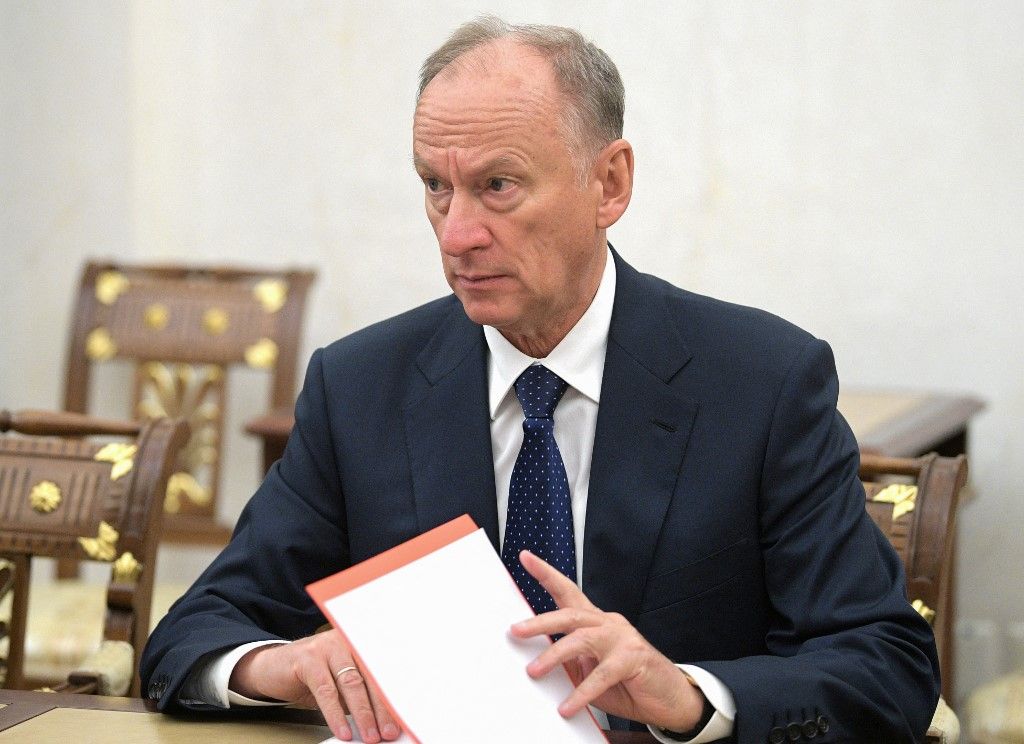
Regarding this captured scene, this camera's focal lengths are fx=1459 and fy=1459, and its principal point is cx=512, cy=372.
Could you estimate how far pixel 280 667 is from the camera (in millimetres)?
A: 1860

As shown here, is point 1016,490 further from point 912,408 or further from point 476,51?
point 476,51

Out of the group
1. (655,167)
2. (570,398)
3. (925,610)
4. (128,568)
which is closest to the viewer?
(570,398)

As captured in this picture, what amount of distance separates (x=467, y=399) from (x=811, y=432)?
0.51 m

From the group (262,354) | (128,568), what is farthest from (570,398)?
(262,354)

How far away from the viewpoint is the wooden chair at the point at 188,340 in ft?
14.6

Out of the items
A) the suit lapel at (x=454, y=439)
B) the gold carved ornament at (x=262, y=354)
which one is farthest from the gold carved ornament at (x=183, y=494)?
the suit lapel at (x=454, y=439)

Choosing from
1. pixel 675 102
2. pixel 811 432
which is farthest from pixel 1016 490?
pixel 811 432

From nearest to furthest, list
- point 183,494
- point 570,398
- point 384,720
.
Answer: point 384,720 → point 570,398 → point 183,494

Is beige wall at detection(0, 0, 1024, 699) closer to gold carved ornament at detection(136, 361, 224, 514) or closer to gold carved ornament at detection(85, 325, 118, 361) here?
gold carved ornament at detection(136, 361, 224, 514)

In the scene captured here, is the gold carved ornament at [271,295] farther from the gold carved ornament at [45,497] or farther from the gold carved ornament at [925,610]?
the gold carved ornament at [925,610]

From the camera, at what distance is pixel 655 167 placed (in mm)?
4680

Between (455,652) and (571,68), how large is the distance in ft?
2.83

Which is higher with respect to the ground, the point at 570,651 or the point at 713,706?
the point at 570,651

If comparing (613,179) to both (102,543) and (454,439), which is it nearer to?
(454,439)
